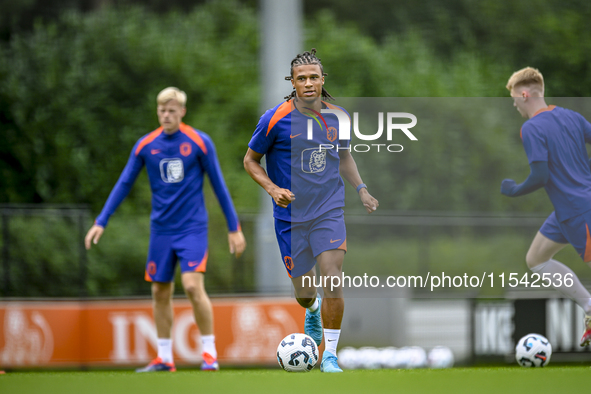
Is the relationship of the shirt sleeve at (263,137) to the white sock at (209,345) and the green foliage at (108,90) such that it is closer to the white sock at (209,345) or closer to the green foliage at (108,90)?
the white sock at (209,345)

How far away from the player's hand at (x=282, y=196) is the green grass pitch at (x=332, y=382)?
0.98 metres

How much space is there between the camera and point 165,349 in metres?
6.10

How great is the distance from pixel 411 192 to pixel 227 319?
2603mm

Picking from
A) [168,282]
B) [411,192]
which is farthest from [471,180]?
[168,282]

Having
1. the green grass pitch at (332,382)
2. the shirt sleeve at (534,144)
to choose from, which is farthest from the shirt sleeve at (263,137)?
the shirt sleeve at (534,144)

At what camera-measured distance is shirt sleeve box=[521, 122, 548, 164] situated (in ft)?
15.7

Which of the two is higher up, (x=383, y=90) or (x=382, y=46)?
(x=382, y=46)

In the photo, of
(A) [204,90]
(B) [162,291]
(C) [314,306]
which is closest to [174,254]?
(B) [162,291]

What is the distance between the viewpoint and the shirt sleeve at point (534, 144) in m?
4.78

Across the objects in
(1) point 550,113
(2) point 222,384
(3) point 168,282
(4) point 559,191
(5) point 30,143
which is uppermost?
(5) point 30,143

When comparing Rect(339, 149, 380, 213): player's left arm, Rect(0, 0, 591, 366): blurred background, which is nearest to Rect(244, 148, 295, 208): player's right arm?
Rect(339, 149, 380, 213): player's left arm

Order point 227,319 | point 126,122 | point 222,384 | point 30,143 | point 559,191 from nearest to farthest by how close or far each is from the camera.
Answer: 1. point 222,384
2. point 559,191
3. point 227,319
4. point 30,143
5. point 126,122

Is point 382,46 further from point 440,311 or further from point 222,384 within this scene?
point 222,384

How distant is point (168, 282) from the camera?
239 inches
